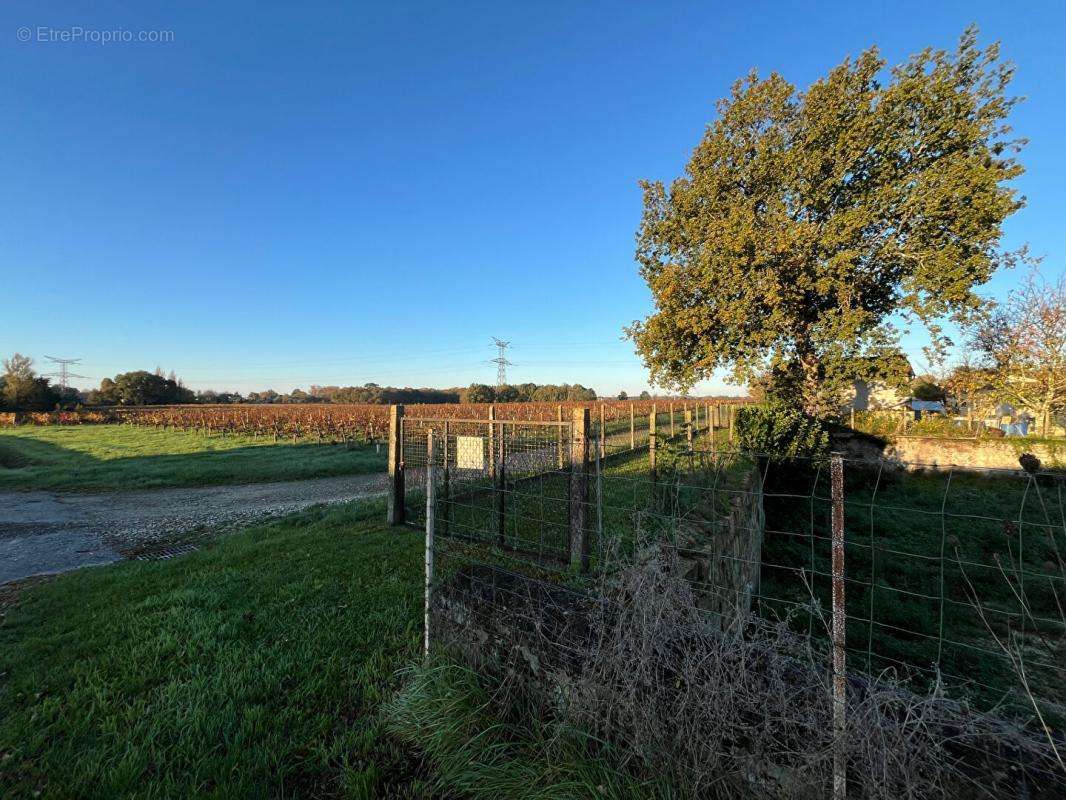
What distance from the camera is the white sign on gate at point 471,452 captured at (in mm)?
5445

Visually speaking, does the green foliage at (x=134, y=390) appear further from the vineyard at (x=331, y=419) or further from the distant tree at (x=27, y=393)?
the vineyard at (x=331, y=419)

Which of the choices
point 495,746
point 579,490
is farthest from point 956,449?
point 495,746

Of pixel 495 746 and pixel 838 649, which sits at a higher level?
pixel 838 649

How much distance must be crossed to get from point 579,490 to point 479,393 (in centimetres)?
4999

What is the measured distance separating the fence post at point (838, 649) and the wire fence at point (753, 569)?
1 cm

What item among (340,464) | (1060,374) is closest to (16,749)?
(340,464)

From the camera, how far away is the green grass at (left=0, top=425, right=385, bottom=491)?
11727 mm

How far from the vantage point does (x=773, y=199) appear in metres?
12.7

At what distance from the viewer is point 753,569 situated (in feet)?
20.4

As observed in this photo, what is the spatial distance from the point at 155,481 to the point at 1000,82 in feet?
82.9

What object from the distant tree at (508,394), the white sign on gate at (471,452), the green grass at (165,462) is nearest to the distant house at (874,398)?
the white sign on gate at (471,452)

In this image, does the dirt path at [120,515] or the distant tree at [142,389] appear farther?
the distant tree at [142,389]

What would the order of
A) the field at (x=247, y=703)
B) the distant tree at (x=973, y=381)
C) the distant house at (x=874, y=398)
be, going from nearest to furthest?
the field at (x=247, y=703), the distant tree at (x=973, y=381), the distant house at (x=874, y=398)

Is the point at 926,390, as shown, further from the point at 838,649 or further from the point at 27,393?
the point at 27,393
